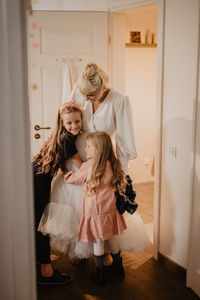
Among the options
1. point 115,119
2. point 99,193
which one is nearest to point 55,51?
point 115,119

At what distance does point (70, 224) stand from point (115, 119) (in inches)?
35.3

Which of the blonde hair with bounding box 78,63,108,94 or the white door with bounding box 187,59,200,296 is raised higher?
the blonde hair with bounding box 78,63,108,94

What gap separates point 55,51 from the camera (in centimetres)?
318

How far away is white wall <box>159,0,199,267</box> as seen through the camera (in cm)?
227

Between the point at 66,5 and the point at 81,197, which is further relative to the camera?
the point at 66,5

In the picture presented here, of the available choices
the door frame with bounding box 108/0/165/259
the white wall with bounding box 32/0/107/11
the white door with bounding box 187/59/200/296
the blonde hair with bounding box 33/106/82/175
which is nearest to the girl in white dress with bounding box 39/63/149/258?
the blonde hair with bounding box 33/106/82/175

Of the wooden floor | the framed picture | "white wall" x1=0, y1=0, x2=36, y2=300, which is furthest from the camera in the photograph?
the framed picture

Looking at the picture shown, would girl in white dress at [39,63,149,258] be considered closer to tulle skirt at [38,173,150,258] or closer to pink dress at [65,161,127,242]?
tulle skirt at [38,173,150,258]

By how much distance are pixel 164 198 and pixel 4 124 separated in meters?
1.94

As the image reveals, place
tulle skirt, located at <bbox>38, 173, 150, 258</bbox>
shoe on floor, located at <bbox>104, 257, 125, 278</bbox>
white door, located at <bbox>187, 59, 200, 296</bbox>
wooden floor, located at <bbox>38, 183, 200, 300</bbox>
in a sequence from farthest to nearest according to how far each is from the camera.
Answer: shoe on floor, located at <bbox>104, 257, 125, 278</bbox>
tulle skirt, located at <bbox>38, 173, 150, 258</bbox>
wooden floor, located at <bbox>38, 183, 200, 300</bbox>
white door, located at <bbox>187, 59, 200, 296</bbox>

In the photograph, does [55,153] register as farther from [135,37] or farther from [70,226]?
[135,37]

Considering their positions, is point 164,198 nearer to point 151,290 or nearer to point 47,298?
point 151,290

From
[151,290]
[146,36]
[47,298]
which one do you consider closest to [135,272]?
[151,290]

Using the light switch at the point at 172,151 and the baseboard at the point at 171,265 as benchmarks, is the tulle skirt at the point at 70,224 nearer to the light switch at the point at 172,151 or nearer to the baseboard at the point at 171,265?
the baseboard at the point at 171,265
